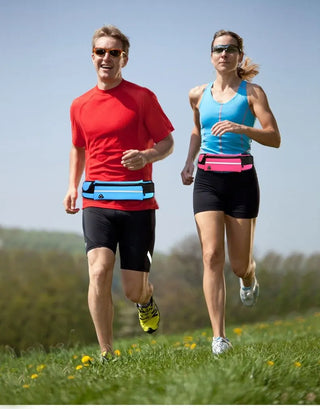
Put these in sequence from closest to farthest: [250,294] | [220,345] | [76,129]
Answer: [220,345], [76,129], [250,294]

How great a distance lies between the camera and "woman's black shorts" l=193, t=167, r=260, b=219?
5.27m

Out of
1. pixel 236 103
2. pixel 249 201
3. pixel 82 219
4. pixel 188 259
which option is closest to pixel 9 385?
pixel 82 219

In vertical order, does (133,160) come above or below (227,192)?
above

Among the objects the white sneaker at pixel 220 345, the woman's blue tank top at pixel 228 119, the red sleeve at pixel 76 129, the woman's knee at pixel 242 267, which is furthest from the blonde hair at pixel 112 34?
the white sneaker at pixel 220 345

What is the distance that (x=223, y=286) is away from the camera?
17.3 ft

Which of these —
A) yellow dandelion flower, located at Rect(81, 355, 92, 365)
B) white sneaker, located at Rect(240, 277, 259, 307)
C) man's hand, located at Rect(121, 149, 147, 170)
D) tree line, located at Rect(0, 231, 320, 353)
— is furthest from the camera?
tree line, located at Rect(0, 231, 320, 353)

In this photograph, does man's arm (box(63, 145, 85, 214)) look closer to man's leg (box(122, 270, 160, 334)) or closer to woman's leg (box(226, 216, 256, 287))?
man's leg (box(122, 270, 160, 334))

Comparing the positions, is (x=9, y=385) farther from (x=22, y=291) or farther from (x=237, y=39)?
(x=22, y=291)

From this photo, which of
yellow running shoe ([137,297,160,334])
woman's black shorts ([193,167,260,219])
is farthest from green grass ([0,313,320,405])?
woman's black shorts ([193,167,260,219])

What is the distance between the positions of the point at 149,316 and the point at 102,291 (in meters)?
0.91

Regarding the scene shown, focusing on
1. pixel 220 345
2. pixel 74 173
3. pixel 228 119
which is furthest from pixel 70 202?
pixel 220 345

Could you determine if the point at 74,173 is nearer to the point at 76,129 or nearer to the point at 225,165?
the point at 76,129

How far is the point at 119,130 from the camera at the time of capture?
5.12 meters

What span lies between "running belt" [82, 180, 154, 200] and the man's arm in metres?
0.21
